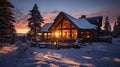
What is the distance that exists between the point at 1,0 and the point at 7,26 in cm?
431

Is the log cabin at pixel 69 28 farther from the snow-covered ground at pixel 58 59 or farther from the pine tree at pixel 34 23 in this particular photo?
the snow-covered ground at pixel 58 59

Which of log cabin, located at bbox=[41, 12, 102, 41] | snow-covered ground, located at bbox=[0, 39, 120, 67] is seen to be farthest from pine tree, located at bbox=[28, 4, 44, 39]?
snow-covered ground, located at bbox=[0, 39, 120, 67]

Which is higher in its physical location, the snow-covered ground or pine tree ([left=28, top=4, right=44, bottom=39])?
pine tree ([left=28, top=4, right=44, bottom=39])

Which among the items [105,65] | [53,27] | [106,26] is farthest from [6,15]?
[106,26]

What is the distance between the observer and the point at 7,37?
2041 cm

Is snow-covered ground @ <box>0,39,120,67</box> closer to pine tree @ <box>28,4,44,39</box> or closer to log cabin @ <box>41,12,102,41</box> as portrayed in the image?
log cabin @ <box>41,12,102,41</box>

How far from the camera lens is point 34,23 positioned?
36.1m

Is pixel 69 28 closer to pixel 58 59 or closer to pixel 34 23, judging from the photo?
pixel 34 23

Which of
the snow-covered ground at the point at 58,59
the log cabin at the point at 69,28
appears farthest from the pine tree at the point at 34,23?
the snow-covered ground at the point at 58,59

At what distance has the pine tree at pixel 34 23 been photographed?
1420 inches

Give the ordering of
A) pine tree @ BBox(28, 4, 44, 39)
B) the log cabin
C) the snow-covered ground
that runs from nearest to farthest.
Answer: the snow-covered ground
the log cabin
pine tree @ BBox(28, 4, 44, 39)

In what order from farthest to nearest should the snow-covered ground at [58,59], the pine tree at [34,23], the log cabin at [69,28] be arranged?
the pine tree at [34,23] < the log cabin at [69,28] < the snow-covered ground at [58,59]

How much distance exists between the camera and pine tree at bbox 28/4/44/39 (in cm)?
3606

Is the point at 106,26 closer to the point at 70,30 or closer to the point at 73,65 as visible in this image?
the point at 70,30
